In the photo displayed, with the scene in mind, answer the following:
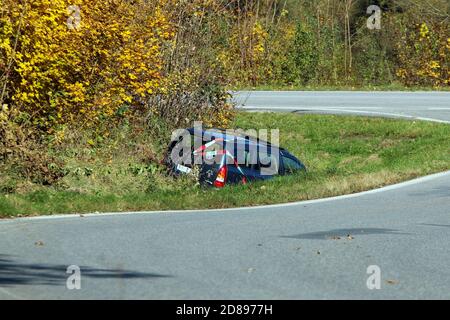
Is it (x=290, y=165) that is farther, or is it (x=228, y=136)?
(x=290, y=165)

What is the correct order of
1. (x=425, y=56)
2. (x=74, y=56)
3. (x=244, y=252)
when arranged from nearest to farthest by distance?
(x=244, y=252)
(x=74, y=56)
(x=425, y=56)

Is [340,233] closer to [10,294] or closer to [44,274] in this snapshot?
[44,274]

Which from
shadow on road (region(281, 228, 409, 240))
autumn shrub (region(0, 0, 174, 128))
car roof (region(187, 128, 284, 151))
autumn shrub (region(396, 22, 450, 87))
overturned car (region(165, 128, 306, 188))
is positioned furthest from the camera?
autumn shrub (region(396, 22, 450, 87))

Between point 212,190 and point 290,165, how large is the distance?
3169mm

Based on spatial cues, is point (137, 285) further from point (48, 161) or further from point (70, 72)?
point (70, 72)

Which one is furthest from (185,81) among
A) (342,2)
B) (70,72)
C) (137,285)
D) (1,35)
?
(342,2)

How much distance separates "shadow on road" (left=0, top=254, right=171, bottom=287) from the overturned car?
8.15 m

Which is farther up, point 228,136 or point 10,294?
point 228,136

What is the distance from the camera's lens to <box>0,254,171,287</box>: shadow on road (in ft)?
25.4

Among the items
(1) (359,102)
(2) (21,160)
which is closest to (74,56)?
(2) (21,160)

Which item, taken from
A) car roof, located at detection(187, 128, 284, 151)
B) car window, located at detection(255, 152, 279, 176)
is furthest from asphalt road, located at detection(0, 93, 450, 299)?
car roof, located at detection(187, 128, 284, 151)

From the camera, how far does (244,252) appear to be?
31.2 feet

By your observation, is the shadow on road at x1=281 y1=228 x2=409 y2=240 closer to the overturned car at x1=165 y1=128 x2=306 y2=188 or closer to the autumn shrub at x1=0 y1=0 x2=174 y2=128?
the overturned car at x1=165 y1=128 x2=306 y2=188
